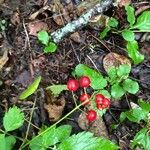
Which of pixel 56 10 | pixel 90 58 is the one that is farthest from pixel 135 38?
pixel 56 10

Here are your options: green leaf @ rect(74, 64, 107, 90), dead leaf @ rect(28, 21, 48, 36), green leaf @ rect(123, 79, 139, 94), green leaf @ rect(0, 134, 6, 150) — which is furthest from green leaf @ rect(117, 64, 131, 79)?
green leaf @ rect(0, 134, 6, 150)

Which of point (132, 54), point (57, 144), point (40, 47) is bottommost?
point (57, 144)

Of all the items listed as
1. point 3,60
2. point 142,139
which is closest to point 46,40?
point 3,60

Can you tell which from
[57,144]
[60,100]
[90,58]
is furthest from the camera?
[90,58]

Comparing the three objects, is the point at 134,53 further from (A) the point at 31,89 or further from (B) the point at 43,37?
(A) the point at 31,89

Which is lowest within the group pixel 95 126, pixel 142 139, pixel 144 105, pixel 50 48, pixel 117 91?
pixel 142 139

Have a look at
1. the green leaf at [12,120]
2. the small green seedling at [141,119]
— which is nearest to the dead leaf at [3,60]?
the green leaf at [12,120]

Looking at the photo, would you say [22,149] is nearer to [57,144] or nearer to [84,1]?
[57,144]
